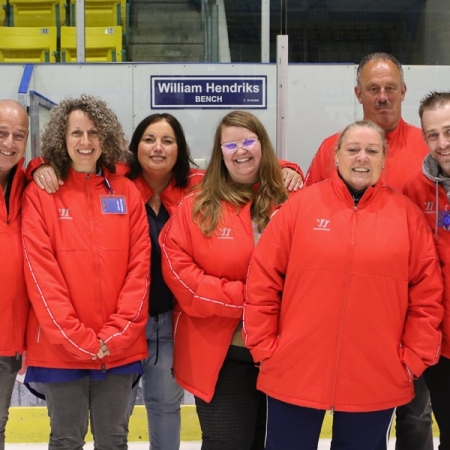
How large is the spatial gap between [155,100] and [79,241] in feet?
10.2

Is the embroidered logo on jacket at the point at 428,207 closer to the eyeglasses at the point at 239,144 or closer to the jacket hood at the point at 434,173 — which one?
the jacket hood at the point at 434,173

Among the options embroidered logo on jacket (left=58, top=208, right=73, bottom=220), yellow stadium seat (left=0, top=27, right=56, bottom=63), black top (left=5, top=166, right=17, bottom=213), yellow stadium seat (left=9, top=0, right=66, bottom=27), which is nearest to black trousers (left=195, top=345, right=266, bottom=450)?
embroidered logo on jacket (left=58, top=208, right=73, bottom=220)

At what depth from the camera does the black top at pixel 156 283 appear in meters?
2.45

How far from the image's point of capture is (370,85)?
2.73 meters

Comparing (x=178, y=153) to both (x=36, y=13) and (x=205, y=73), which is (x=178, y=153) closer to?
(x=205, y=73)

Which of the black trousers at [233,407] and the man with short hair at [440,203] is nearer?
the man with short hair at [440,203]

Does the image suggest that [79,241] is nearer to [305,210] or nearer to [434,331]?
[305,210]

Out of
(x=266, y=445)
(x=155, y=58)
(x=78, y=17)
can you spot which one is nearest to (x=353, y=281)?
(x=266, y=445)

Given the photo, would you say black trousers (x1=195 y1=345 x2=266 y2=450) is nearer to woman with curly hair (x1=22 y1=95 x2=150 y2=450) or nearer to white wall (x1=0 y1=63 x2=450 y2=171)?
woman with curly hair (x1=22 y1=95 x2=150 y2=450)

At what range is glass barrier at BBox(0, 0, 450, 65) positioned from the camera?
515 centimetres

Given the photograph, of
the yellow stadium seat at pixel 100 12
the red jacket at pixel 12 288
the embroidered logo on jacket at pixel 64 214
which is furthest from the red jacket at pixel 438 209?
the yellow stadium seat at pixel 100 12

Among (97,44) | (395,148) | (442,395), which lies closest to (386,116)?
(395,148)

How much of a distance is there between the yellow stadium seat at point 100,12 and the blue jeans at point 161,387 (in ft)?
12.8

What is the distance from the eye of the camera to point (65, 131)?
227cm
